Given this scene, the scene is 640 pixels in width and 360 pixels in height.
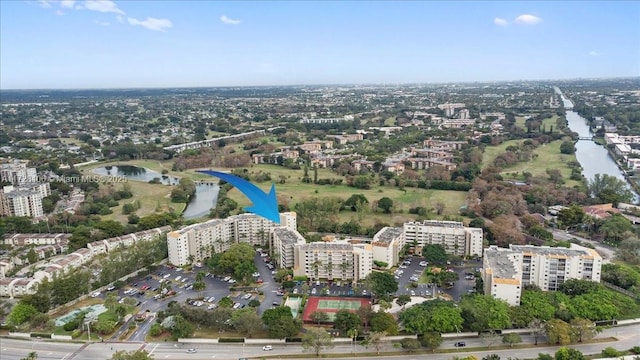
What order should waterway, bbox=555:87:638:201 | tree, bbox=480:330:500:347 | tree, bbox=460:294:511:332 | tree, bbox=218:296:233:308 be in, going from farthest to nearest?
waterway, bbox=555:87:638:201
tree, bbox=218:296:233:308
tree, bbox=460:294:511:332
tree, bbox=480:330:500:347

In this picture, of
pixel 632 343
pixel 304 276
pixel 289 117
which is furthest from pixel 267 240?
pixel 289 117

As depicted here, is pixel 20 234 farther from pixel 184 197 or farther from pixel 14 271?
pixel 184 197

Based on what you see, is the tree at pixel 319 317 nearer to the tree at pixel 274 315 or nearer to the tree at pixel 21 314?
the tree at pixel 274 315

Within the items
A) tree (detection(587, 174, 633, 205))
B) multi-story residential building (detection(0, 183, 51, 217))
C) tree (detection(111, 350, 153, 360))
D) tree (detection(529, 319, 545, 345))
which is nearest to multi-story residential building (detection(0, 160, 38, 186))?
multi-story residential building (detection(0, 183, 51, 217))

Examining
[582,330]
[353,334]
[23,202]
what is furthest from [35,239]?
[582,330]

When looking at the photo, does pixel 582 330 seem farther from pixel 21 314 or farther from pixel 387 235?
pixel 21 314
